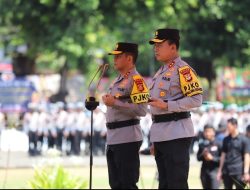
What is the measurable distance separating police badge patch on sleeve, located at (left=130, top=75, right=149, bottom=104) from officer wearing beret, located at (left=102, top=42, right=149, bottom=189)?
0.38ft

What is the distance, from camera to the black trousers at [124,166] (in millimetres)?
8594

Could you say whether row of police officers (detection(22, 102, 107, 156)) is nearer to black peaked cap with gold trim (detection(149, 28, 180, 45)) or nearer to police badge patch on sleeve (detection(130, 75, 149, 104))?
police badge patch on sleeve (detection(130, 75, 149, 104))

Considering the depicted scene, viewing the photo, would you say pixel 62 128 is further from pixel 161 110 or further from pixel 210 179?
pixel 161 110

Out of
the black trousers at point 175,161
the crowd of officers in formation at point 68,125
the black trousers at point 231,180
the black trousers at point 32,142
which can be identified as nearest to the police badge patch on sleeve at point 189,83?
the black trousers at point 175,161

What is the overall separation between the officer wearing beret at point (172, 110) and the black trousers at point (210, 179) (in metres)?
6.39

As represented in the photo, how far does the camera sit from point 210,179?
47.3ft

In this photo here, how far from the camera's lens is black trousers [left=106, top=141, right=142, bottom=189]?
338 inches

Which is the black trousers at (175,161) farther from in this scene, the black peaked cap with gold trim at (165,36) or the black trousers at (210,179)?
the black trousers at (210,179)

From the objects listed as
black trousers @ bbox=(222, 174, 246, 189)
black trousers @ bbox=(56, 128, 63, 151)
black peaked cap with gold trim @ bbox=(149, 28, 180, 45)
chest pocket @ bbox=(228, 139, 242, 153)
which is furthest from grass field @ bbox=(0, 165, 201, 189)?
black trousers @ bbox=(56, 128, 63, 151)

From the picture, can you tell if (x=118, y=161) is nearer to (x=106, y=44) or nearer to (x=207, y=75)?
(x=106, y=44)

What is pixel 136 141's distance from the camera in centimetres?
870

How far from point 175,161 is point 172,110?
45cm

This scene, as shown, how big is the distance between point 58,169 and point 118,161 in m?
0.61

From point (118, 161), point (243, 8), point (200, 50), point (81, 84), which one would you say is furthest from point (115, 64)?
point (81, 84)
